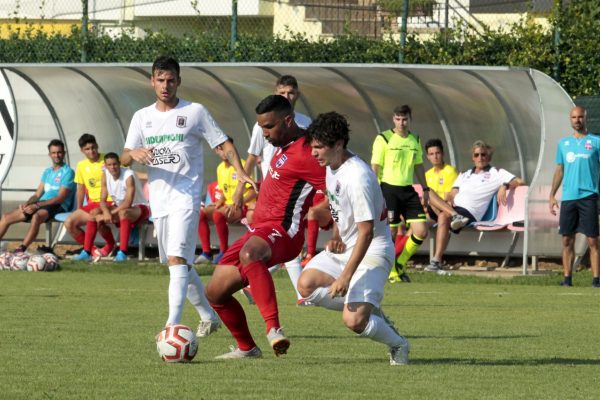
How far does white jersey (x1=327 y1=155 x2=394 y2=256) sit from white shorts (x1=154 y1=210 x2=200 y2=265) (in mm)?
1593

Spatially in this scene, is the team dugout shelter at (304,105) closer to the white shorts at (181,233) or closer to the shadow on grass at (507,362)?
the white shorts at (181,233)

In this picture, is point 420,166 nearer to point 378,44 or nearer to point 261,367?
point 378,44

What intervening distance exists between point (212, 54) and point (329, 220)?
402 inches

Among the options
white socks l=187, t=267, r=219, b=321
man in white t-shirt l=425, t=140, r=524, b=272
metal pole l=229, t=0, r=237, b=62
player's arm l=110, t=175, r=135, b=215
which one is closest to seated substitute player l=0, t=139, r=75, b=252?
player's arm l=110, t=175, r=135, b=215

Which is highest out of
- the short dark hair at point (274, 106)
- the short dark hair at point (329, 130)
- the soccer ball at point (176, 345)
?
the short dark hair at point (274, 106)

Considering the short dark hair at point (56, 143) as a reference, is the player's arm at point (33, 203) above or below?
below

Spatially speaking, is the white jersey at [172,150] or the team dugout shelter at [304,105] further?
the team dugout shelter at [304,105]

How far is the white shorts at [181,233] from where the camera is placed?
9.89 m

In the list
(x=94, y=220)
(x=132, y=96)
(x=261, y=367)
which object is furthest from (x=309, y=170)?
(x=132, y=96)

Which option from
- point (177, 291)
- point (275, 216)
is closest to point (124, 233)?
point (177, 291)

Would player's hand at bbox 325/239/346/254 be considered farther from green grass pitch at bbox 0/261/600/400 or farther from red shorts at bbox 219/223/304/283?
green grass pitch at bbox 0/261/600/400

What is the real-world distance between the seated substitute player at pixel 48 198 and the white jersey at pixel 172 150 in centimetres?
1109

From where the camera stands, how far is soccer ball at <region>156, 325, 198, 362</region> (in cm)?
871

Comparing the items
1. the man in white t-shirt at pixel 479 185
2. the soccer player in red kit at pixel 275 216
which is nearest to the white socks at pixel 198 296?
the soccer player in red kit at pixel 275 216
